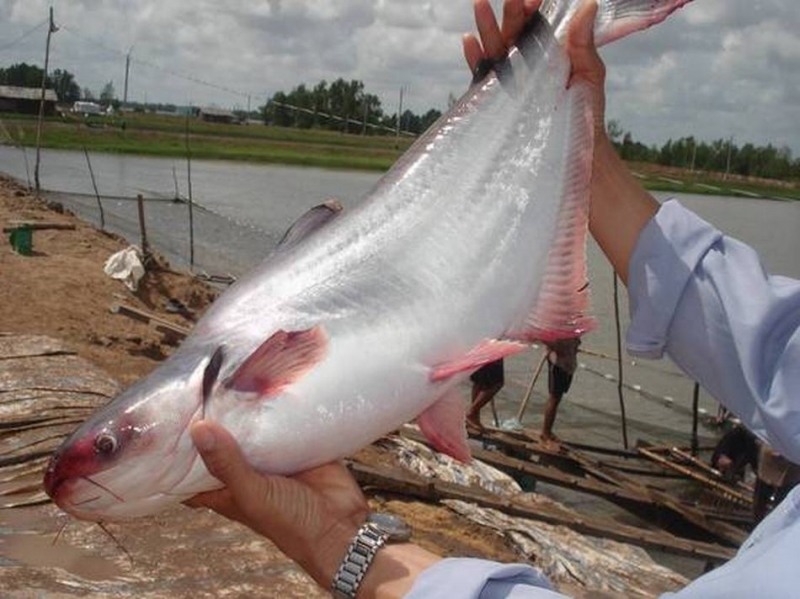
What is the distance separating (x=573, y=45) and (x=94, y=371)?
7082mm

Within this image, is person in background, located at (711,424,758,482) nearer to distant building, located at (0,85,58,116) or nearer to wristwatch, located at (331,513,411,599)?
wristwatch, located at (331,513,411,599)

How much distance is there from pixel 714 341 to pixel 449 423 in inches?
27.8

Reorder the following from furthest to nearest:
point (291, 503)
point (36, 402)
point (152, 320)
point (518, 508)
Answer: point (152, 320) < point (518, 508) < point (36, 402) < point (291, 503)

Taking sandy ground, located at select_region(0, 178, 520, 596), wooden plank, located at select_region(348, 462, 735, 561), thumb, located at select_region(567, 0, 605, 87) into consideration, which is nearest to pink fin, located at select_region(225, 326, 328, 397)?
thumb, located at select_region(567, 0, 605, 87)

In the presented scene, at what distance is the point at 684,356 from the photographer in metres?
2.51

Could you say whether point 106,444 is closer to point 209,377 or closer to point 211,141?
point 209,377

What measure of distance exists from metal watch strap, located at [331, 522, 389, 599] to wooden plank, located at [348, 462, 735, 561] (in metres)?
4.65

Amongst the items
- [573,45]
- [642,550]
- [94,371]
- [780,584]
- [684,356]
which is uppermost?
[573,45]

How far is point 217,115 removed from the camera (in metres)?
100

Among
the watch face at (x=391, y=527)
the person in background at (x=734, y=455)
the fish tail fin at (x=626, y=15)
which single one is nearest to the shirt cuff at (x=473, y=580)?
the watch face at (x=391, y=527)

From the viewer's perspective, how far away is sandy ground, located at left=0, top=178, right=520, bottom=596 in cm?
572

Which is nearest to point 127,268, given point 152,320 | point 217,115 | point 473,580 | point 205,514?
point 152,320

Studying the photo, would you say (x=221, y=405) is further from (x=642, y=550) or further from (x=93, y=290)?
(x=93, y=290)

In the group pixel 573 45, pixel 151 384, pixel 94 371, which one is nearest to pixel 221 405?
pixel 151 384
